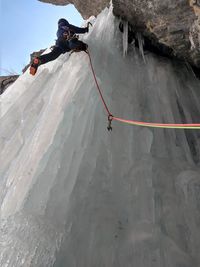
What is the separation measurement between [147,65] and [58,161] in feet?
5.32

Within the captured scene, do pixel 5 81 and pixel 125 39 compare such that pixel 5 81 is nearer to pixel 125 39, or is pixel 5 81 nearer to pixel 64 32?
pixel 64 32

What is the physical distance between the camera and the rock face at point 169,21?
10.6 ft

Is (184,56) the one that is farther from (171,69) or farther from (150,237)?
(150,237)

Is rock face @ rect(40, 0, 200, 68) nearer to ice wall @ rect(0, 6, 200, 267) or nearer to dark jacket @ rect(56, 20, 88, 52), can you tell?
ice wall @ rect(0, 6, 200, 267)

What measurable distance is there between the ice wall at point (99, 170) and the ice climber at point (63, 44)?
120 mm

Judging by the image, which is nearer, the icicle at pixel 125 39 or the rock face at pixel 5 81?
the icicle at pixel 125 39

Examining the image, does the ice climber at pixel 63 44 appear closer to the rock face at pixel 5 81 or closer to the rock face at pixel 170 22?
the rock face at pixel 170 22

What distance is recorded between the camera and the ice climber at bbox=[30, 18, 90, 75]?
378 cm

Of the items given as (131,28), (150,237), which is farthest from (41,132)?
(131,28)

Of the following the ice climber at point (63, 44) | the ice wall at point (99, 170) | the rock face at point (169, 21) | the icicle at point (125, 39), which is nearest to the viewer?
the ice wall at point (99, 170)

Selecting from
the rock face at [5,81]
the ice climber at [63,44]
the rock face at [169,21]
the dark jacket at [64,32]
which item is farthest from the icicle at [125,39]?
the rock face at [5,81]

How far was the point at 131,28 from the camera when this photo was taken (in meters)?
4.07

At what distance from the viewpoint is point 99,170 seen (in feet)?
9.29

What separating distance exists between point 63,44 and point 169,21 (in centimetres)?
113
